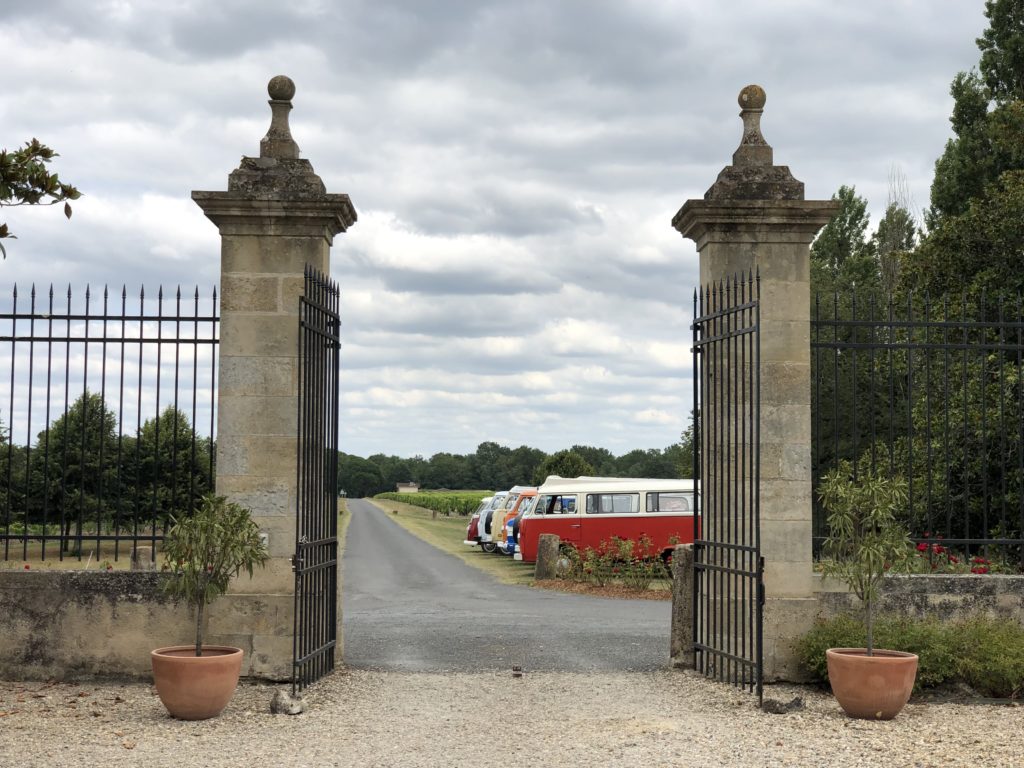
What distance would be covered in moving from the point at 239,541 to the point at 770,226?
4751 mm

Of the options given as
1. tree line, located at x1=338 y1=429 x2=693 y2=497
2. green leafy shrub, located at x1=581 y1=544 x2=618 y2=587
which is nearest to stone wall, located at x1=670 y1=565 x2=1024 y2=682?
green leafy shrub, located at x1=581 y1=544 x2=618 y2=587

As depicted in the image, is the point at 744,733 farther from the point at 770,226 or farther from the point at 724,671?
the point at 770,226

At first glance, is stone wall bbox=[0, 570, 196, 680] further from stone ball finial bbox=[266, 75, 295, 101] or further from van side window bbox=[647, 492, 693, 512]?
van side window bbox=[647, 492, 693, 512]

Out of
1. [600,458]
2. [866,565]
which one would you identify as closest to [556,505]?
[866,565]

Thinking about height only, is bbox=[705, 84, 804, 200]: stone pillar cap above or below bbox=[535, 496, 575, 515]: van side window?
above

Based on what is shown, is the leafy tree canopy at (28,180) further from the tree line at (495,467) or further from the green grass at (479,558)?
the tree line at (495,467)

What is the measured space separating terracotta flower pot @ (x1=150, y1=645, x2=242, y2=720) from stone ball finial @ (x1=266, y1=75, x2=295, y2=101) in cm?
454

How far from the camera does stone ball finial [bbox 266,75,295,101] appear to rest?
→ 941cm

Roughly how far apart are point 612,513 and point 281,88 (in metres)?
14.9

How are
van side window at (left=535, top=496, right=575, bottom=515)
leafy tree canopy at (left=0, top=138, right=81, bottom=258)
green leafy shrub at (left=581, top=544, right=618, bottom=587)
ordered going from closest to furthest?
leafy tree canopy at (left=0, top=138, right=81, bottom=258)
green leafy shrub at (left=581, top=544, right=618, bottom=587)
van side window at (left=535, top=496, right=575, bottom=515)

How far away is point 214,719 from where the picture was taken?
7.65 m

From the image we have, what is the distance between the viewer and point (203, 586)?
7.87 m

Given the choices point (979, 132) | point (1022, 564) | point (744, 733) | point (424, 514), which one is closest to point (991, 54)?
point (979, 132)

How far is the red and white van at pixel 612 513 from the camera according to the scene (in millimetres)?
22375
